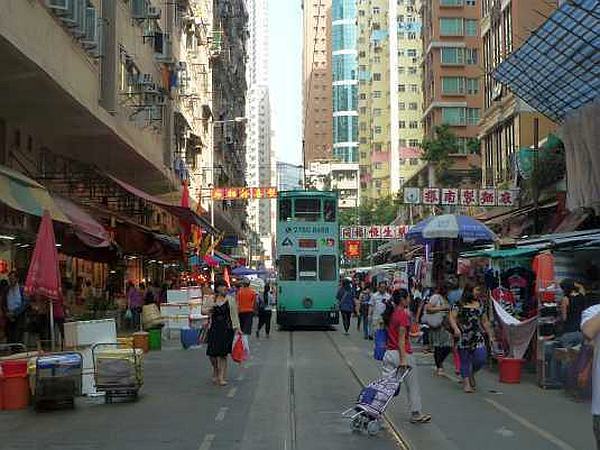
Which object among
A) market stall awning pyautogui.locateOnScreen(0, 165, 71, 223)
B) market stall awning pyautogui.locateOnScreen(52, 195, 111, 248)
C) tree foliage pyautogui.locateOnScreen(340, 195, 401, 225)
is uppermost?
tree foliage pyautogui.locateOnScreen(340, 195, 401, 225)

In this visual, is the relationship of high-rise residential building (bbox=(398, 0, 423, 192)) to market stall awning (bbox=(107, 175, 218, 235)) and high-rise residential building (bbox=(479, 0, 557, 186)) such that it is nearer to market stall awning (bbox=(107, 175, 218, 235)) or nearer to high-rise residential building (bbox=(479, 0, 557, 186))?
high-rise residential building (bbox=(479, 0, 557, 186))

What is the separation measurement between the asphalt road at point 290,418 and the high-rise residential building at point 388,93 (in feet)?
292

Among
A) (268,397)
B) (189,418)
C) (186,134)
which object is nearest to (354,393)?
(268,397)

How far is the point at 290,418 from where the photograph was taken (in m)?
11.1

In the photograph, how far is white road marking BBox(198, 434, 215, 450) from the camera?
361 inches

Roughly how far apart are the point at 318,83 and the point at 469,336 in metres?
165

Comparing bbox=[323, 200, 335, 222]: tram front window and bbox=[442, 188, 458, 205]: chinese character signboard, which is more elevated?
bbox=[442, 188, 458, 205]: chinese character signboard

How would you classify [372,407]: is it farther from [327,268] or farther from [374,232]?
[374,232]

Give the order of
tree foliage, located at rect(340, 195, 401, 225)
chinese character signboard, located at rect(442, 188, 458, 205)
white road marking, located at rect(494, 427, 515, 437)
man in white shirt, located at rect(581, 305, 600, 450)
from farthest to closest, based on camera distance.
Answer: tree foliage, located at rect(340, 195, 401, 225) < chinese character signboard, located at rect(442, 188, 458, 205) < white road marking, located at rect(494, 427, 515, 437) < man in white shirt, located at rect(581, 305, 600, 450)

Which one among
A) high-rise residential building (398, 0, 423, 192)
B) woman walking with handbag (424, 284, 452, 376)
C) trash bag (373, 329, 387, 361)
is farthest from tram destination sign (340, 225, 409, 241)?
high-rise residential building (398, 0, 423, 192)

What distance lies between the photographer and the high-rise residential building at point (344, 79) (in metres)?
160

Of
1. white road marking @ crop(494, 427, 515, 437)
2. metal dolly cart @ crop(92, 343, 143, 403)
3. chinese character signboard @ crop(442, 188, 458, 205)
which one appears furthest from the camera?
chinese character signboard @ crop(442, 188, 458, 205)

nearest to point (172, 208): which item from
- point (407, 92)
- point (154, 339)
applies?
point (154, 339)

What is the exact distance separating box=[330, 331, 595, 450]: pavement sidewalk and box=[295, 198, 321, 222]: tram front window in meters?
15.2
